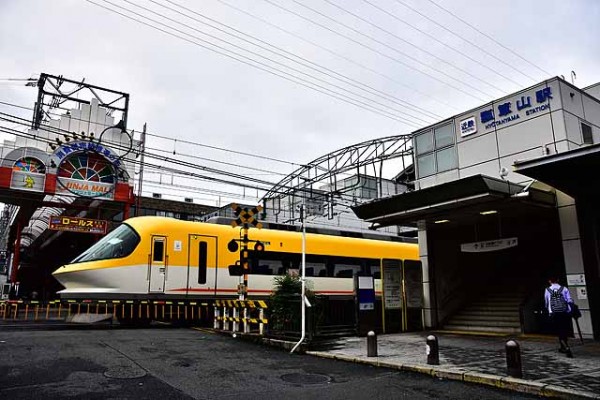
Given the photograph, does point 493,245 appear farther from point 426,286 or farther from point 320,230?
point 320,230

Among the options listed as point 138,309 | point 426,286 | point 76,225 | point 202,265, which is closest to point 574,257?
point 426,286

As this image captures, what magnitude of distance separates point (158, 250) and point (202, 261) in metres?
1.63

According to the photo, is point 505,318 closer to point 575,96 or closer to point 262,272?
point 575,96

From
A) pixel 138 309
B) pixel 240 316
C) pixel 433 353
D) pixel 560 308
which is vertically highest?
pixel 560 308

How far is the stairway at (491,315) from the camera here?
46.9ft

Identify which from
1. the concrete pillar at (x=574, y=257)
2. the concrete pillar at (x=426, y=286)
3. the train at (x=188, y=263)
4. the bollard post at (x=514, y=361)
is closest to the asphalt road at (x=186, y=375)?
the bollard post at (x=514, y=361)

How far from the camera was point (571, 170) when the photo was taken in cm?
1045

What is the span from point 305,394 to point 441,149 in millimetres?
11154

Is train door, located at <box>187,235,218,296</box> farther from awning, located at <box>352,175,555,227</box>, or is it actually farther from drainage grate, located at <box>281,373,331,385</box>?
drainage grate, located at <box>281,373,331,385</box>

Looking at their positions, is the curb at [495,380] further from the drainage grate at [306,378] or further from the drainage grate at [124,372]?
the drainage grate at [124,372]

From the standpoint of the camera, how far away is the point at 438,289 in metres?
15.8

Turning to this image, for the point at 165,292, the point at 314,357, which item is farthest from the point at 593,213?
the point at 165,292

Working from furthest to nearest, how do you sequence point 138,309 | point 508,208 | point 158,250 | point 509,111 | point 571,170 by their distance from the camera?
point 158,250 < point 138,309 < point 509,111 < point 508,208 < point 571,170

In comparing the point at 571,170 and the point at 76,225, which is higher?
the point at 76,225
